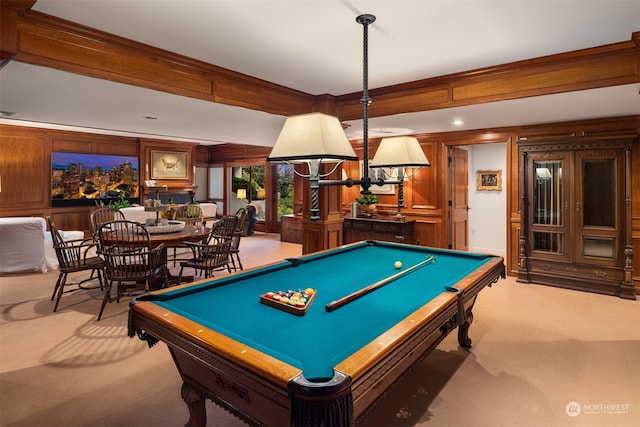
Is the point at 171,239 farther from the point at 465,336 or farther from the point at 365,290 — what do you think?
the point at 465,336

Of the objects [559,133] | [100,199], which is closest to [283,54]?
[559,133]

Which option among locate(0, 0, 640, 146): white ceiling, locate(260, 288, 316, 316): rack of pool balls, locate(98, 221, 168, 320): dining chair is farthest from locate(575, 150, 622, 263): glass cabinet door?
locate(98, 221, 168, 320): dining chair

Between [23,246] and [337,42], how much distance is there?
554 centimetres

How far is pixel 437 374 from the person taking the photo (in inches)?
102

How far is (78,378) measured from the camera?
251 centimetres

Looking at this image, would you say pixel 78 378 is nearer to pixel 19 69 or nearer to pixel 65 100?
pixel 19 69

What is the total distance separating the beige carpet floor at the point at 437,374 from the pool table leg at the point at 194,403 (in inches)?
12.2

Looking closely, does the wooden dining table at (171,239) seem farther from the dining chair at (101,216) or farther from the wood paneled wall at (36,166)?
the wood paneled wall at (36,166)

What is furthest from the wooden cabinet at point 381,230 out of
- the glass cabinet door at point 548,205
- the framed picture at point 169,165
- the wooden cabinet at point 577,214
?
the framed picture at point 169,165

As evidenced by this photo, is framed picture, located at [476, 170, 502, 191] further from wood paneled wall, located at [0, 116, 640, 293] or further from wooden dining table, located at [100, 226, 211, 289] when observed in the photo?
wooden dining table, located at [100, 226, 211, 289]

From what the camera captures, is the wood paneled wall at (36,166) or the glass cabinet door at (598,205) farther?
the wood paneled wall at (36,166)

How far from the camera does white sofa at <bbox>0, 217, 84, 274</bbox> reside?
5.25m

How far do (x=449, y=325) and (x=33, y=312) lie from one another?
165 inches

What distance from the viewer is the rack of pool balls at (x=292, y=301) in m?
1.68
